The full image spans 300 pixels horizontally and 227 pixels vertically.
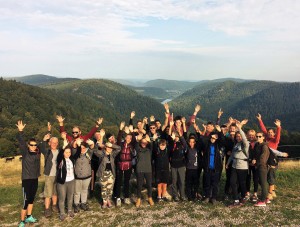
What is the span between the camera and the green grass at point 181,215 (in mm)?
8516

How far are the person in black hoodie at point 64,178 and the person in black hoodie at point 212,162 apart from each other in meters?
5.19

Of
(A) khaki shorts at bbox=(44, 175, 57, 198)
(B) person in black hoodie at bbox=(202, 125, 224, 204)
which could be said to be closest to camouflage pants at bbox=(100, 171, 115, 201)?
(A) khaki shorts at bbox=(44, 175, 57, 198)

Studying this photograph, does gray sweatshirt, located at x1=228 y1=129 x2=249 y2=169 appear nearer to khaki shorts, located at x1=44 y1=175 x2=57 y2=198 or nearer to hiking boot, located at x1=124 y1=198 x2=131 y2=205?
hiking boot, located at x1=124 y1=198 x2=131 y2=205

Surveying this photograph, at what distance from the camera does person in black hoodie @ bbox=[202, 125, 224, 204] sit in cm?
978

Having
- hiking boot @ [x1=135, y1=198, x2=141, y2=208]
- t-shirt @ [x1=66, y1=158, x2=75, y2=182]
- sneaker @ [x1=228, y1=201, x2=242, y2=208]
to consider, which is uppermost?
t-shirt @ [x1=66, y1=158, x2=75, y2=182]

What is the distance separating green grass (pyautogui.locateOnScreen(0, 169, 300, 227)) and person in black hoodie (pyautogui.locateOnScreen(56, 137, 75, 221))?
2.11 ft

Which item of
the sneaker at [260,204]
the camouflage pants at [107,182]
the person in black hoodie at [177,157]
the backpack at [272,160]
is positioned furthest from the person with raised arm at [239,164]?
the camouflage pants at [107,182]

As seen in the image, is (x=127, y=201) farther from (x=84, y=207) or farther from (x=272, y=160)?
(x=272, y=160)

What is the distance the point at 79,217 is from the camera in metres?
9.40

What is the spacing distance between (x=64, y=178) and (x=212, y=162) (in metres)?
5.61

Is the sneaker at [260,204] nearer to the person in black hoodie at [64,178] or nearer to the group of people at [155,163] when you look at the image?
the group of people at [155,163]

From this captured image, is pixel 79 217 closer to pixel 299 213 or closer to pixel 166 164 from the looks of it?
pixel 166 164

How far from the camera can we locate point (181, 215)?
9125mm

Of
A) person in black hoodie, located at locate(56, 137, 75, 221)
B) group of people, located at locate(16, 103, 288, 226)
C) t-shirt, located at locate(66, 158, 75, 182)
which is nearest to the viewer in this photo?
person in black hoodie, located at locate(56, 137, 75, 221)
